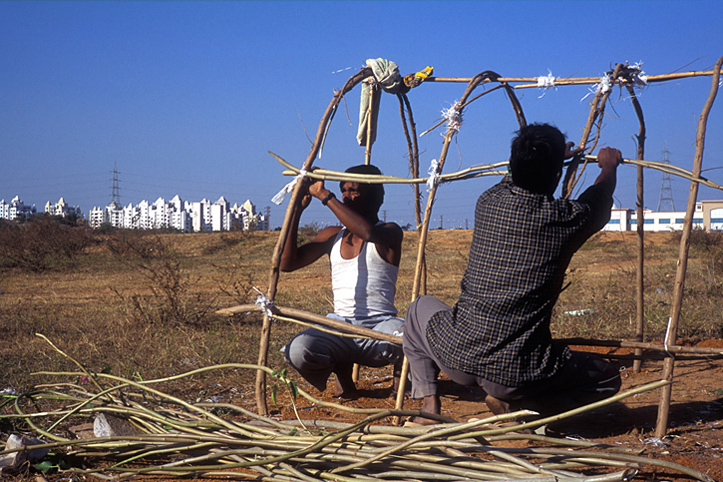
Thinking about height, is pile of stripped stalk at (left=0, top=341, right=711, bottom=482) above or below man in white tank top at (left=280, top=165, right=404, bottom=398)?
below

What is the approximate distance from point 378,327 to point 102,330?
357 centimetres

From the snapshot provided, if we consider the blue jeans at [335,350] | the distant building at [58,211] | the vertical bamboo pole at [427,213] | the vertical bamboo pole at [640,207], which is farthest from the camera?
the distant building at [58,211]

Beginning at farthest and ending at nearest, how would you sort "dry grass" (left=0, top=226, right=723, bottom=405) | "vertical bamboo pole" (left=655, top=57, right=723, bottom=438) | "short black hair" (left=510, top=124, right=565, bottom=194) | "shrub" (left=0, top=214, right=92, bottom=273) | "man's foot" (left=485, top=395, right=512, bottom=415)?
"shrub" (left=0, top=214, right=92, bottom=273) < "dry grass" (left=0, top=226, right=723, bottom=405) < "vertical bamboo pole" (left=655, top=57, right=723, bottom=438) < "man's foot" (left=485, top=395, right=512, bottom=415) < "short black hair" (left=510, top=124, right=565, bottom=194)

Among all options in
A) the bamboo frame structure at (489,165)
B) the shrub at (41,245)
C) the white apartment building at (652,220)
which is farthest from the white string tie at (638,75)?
the white apartment building at (652,220)

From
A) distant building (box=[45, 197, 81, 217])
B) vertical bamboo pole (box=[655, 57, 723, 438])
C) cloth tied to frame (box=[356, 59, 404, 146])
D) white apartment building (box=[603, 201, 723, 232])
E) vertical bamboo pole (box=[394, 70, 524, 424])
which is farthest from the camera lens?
white apartment building (box=[603, 201, 723, 232])

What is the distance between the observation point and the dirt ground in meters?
2.75

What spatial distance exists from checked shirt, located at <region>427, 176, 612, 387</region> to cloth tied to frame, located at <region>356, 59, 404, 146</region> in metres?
1.72

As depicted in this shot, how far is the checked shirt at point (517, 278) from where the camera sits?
2.51 metres

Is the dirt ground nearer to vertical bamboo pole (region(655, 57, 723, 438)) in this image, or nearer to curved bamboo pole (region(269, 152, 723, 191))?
vertical bamboo pole (region(655, 57, 723, 438))

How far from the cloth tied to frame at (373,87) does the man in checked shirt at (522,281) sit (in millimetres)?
1653

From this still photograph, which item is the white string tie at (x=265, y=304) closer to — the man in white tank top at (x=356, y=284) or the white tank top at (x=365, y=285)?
the man in white tank top at (x=356, y=284)

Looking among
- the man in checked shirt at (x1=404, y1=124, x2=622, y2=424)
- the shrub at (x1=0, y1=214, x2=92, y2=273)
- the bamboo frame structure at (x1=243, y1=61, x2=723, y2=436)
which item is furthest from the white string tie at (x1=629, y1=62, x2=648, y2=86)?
the shrub at (x1=0, y1=214, x2=92, y2=273)

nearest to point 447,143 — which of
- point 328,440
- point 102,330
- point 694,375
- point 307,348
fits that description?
point 307,348

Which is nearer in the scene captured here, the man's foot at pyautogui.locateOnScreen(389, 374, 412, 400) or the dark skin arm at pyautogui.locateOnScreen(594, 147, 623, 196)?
the dark skin arm at pyautogui.locateOnScreen(594, 147, 623, 196)
